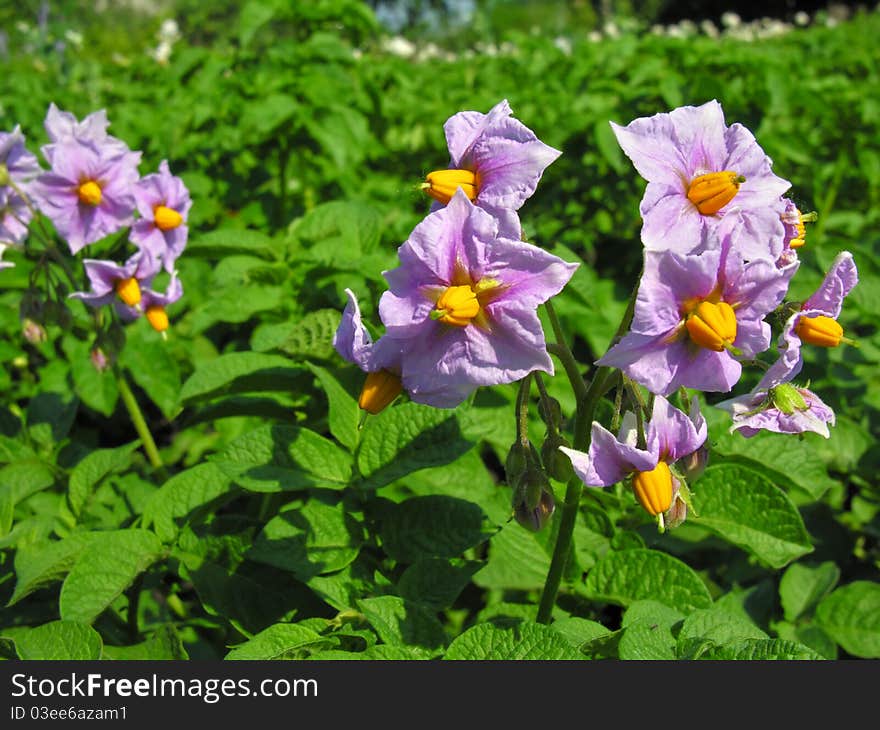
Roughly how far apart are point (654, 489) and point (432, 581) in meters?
0.44

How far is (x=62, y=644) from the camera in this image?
4.34 feet

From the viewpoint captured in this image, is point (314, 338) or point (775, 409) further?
point (314, 338)

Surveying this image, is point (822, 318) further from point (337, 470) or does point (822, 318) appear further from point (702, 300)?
point (337, 470)

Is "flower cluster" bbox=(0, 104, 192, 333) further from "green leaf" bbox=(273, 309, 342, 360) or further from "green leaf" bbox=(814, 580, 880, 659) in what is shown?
"green leaf" bbox=(814, 580, 880, 659)

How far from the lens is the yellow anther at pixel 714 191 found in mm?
1031

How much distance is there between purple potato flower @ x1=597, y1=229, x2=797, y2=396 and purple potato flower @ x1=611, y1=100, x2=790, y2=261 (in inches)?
1.8

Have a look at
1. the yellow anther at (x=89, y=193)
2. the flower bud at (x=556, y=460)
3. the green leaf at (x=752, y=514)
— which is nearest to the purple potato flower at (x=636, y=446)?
the flower bud at (x=556, y=460)

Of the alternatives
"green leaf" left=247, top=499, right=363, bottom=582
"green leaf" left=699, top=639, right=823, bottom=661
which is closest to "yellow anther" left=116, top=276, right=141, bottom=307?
"green leaf" left=247, top=499, right=363, bottom=582

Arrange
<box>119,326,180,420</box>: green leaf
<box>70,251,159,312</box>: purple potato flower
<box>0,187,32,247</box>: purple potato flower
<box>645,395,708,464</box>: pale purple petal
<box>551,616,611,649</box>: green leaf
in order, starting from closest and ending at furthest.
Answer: <box>645,395,708,464</box>: pale purple petal → <box>551,616,611,649</box>: green leaf → <box>70,251,159,312</box>: purple potato flower → <box>0,187,32,247</box>: purple potato flower → <box>119,326,180,420</box>: green leaf

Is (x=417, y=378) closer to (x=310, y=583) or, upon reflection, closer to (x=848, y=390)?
(x=310, y=583)

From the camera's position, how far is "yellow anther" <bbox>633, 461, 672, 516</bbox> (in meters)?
1.07

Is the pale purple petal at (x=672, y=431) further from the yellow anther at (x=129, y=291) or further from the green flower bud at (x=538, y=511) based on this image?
the yellow anther at (x=129, y=291)

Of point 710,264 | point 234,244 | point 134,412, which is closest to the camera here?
point 710,264

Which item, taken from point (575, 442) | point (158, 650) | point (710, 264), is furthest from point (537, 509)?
point (158, 650)
